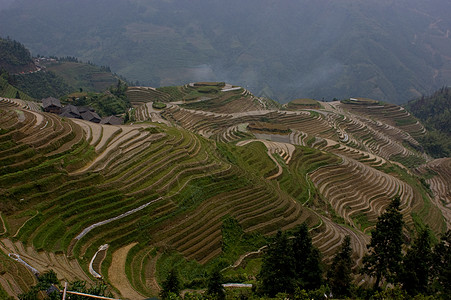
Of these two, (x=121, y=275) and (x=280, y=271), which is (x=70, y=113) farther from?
(x=280, y=271)

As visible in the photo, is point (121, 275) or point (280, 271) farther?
point (121, 275)

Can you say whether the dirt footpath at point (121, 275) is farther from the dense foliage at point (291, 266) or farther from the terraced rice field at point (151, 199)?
the dense foliage at point (291, 266)

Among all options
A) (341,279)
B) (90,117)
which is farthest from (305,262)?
(90,117)

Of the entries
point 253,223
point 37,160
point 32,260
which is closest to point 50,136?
point 37,160

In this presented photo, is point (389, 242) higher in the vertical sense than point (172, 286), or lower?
higher

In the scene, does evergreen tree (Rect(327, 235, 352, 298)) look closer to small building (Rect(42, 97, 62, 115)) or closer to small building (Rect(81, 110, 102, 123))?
small building (Rect(81, 110, 102, 123))

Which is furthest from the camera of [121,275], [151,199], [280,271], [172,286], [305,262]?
[151,199]

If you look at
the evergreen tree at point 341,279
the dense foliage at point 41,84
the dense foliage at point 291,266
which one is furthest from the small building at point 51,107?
the evergreen tree at point 341,279
